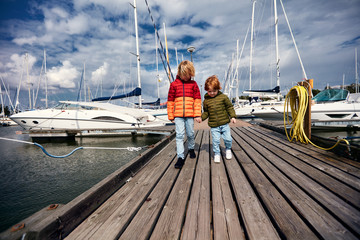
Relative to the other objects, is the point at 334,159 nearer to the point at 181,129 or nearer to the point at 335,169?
the point at 335,169

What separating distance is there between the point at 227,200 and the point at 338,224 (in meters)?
0.80

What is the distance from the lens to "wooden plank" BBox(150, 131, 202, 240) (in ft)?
3.82

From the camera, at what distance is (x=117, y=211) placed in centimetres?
143

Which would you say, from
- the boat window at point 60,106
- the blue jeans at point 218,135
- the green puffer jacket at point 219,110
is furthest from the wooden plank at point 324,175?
the boat window at point 60,106

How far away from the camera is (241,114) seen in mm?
17188

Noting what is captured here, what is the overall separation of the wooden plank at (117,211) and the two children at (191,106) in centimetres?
79

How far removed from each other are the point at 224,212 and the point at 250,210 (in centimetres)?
23

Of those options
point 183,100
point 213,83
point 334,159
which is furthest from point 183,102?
point 334,159

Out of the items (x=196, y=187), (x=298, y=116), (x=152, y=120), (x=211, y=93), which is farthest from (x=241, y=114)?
(x=196, y=187)

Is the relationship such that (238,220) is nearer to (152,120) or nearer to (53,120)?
(152,120)

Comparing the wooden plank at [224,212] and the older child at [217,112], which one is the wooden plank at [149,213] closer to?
the wooden plank at [224,212]

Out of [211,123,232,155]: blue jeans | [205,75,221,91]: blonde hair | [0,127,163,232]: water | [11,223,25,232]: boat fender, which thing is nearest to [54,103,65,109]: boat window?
[0,127,163,232]: water

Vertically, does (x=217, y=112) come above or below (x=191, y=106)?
below

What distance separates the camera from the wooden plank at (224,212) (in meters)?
1.14
